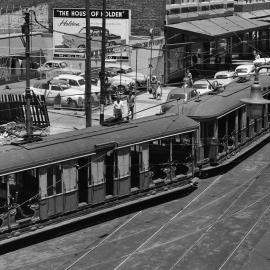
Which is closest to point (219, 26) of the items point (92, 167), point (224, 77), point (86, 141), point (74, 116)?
point (224, 77)

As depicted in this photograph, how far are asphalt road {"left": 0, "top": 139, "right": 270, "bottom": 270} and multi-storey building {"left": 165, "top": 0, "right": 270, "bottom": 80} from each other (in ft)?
72.6

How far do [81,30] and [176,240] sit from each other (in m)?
32.1

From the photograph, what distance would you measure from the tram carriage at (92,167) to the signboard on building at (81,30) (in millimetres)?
25522

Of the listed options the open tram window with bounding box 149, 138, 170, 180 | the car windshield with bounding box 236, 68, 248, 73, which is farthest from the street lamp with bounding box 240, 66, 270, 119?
the car windshield with bounding box 236, 68, 248, 73

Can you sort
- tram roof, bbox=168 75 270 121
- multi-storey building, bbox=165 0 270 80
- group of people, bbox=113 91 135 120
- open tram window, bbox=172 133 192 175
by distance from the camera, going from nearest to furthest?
open tram window, bbox=172 133 192 175 < tram roof, bbox=168 75 270 121 < group of people, bbox=113 91 135 120 < multi-storey building, bbox=165 0 270 80

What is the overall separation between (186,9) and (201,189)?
29.4 metres

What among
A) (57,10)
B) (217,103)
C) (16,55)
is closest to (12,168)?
(217,103)

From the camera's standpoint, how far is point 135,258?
14312mm

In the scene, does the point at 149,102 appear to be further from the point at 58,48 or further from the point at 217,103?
the point at 217,103

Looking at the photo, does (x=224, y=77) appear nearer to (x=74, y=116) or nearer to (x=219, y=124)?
(x=74, y=116)

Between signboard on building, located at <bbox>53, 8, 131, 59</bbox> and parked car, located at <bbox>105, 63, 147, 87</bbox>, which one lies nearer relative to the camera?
parked car, located at <bbox>105, 63, 147, 87</bbox>

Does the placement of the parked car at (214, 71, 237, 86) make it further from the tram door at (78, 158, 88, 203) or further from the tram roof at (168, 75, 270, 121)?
the tram door at (78, 158, 88, 203)

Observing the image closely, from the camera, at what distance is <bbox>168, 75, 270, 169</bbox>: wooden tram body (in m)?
21.3

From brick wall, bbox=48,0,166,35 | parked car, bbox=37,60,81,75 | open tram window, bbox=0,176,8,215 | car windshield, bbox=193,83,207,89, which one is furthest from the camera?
brick wall, bbox=48,0,166,35
